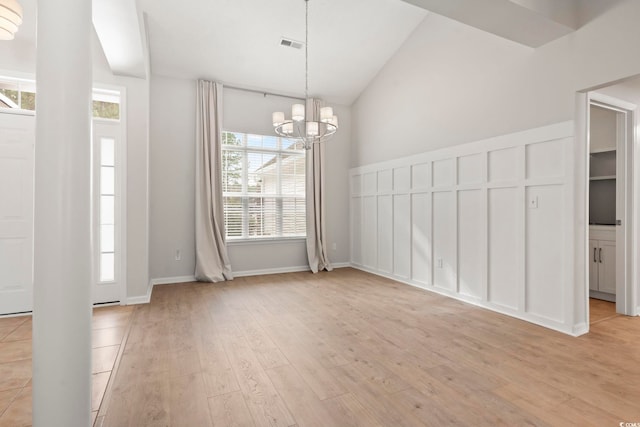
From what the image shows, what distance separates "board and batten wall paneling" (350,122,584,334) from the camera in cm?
307

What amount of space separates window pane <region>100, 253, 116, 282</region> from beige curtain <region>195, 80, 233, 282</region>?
1.28 m

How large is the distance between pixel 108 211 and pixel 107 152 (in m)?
0.72

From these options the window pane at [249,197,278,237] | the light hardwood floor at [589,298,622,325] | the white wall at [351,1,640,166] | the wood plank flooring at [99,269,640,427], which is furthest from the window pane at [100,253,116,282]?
the light hardwood floor at [589,298,622,325]

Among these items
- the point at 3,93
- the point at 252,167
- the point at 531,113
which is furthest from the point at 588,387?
the point at 3,93

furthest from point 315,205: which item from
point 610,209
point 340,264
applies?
point 610,209

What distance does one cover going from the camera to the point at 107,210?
3.86 metres

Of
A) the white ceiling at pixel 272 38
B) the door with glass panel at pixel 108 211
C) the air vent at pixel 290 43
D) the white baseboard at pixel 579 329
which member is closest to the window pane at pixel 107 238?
the door with glass panel at pixel 108 211

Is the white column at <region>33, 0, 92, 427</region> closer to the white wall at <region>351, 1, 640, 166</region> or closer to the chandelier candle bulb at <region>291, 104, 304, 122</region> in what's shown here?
the chandelier candle bulb at <region>291, 104, 304, 122</region>

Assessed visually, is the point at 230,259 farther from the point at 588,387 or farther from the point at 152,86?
the point at 588,387

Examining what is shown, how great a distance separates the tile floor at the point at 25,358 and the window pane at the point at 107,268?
14.4 inches

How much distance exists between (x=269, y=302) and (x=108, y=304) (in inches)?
76.5

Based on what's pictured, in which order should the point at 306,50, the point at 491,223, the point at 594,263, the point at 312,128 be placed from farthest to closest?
the point at 306,50 < the point at 594,263 < the point at 312,128 < the point at 491,223

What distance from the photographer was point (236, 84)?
5379 millimetres

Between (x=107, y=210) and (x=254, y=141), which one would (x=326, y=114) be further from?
(x=107, y=210)
